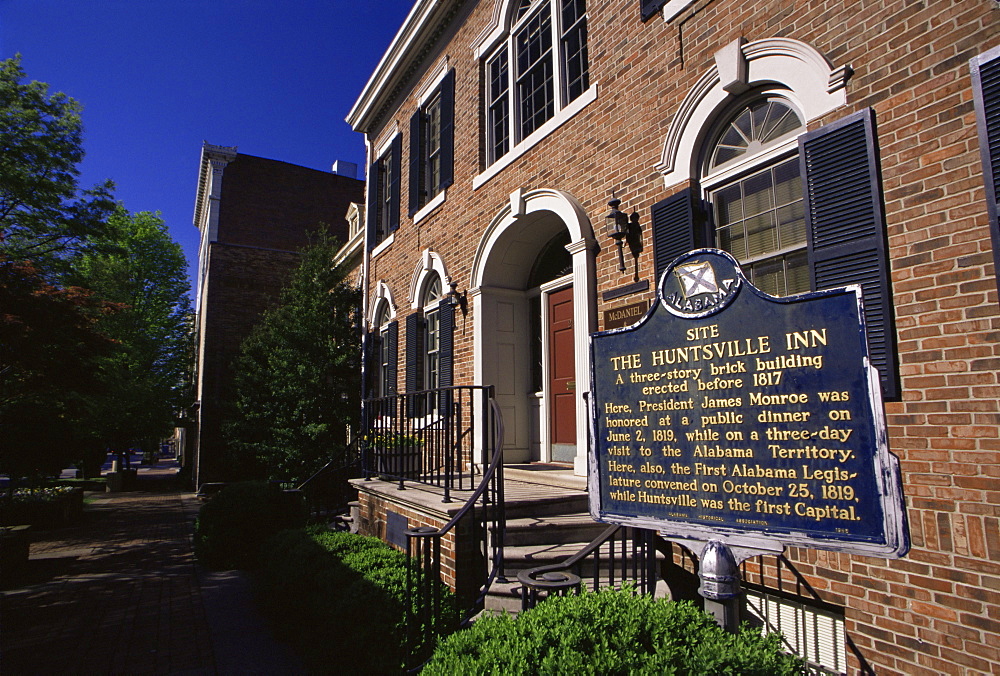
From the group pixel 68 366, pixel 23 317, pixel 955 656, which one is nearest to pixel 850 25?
pixel 955 656

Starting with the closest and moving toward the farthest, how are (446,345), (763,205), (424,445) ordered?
(763,205), (424,445), (446,345)

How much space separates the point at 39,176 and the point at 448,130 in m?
9.31

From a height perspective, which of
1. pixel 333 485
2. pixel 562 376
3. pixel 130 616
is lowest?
pixel 130 616

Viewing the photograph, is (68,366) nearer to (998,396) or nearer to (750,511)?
(750,511)

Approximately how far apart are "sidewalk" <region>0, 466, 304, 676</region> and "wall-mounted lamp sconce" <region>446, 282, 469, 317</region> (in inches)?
192

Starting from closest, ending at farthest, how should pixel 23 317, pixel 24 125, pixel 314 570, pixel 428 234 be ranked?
pixel 314 570 < pixel 23 317 < pixel 428 234 < pixel 24 125

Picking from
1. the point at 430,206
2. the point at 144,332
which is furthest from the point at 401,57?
the point at 144,332

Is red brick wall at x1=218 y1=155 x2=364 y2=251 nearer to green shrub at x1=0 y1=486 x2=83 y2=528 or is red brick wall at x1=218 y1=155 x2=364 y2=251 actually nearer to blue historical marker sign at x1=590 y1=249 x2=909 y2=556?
green shrub at x1=0 y1=486 x2=83 y2=528

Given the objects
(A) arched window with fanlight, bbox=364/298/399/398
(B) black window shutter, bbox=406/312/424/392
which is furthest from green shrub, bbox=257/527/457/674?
(A) arched window with fanlight, bbox=364/298/399/398

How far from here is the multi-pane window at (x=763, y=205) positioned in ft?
15.2

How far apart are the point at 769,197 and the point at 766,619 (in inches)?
129

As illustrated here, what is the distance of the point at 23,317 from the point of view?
8531mm

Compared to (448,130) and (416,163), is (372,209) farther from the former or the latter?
(448,130)

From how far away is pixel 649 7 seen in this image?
5980 mm
